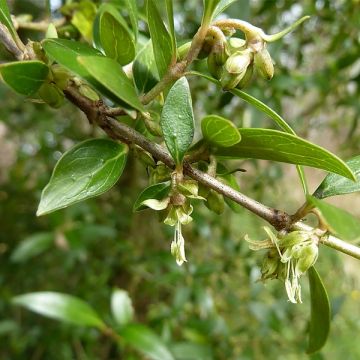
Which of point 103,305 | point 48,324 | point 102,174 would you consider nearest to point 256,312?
point 103,305

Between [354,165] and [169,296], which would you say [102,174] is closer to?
[354,165]

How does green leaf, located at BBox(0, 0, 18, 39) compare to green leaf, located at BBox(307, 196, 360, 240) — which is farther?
green leaf, located at BBox(0, 0, 18, 39)

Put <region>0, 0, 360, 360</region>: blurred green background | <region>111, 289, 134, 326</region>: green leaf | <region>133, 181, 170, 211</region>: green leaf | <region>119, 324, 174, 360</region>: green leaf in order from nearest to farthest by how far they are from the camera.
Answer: <region>133, 181, 170, 211</region>: green leaf < <region>119, 324, 174, 360</region>: green leaf < <region>111, 289, 134, 326</region>: green leaf < <region>0, 0, 360, 360</region>: blurred green background

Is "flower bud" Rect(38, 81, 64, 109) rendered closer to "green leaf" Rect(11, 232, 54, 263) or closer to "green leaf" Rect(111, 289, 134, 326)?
"green leaf" Rect(111, 289, 134, 326)

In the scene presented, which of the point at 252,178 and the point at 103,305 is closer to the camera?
the point at 103,305

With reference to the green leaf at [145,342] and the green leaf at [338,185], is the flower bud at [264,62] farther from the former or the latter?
the green leaf at [145,342]

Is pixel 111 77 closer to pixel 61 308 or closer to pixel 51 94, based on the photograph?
pixel 51 94

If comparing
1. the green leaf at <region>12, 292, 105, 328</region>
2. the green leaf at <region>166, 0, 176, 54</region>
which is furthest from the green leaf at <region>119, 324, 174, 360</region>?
the green leaf at <region>166, 0, 176, 54</region>
